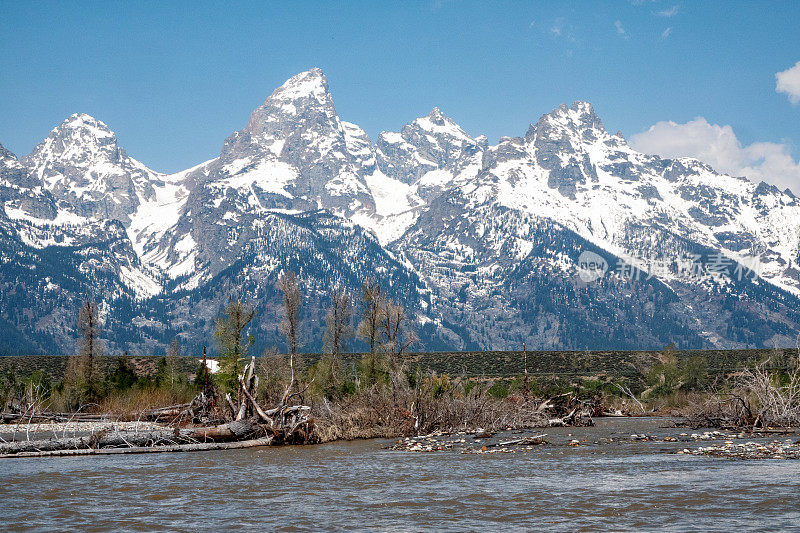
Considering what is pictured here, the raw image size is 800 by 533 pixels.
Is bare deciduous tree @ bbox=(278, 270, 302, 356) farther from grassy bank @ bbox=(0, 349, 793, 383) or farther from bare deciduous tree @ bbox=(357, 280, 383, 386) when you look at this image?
grassy bank @ bbox=(0, 349, 793, 383)

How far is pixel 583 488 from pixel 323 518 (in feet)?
26.1

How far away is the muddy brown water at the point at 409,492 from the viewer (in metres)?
17.1

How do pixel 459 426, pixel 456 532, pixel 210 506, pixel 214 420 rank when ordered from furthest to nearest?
pixel 459 426 → pixel 214 420 → pixel 210 506 → pixel 456 532

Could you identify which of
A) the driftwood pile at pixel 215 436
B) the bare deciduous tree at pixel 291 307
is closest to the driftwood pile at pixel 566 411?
the driftwood pile at pixel 215 436

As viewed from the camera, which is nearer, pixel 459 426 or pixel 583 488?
pixel 583 488

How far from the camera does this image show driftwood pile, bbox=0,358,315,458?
35625 mm

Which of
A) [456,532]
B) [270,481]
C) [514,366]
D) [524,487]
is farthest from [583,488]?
[514,366]

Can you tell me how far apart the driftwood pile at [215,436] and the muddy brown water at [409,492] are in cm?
261

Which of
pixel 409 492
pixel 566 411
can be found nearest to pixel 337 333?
pixel 566 411

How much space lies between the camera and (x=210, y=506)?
1994 cm

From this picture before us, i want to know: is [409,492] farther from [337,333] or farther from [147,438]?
[337,333]

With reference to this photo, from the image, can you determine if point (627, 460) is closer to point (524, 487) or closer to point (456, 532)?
point (524, 487)

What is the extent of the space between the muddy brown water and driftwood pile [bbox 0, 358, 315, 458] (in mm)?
2610

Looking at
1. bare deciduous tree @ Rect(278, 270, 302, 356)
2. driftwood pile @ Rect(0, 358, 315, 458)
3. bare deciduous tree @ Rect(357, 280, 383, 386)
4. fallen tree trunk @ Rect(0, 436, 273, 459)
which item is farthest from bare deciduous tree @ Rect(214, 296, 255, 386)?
fallen tree trunk @ Rect(0, 436, 273, 459)
